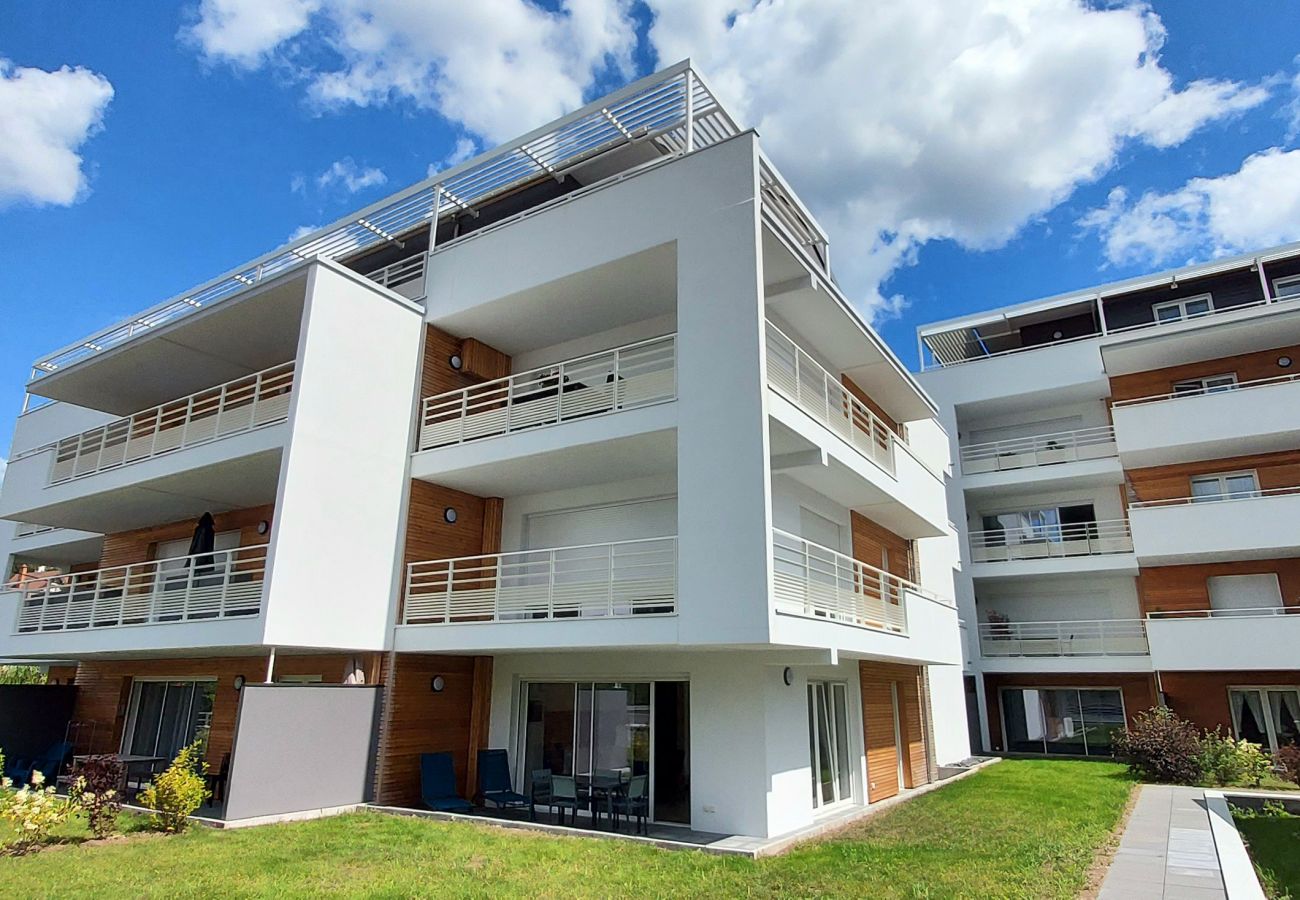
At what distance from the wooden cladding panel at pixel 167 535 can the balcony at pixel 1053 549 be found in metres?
20.1

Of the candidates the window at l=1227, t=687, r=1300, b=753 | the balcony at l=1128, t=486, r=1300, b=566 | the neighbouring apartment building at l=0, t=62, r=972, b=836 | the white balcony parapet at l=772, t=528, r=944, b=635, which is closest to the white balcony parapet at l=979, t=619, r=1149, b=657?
the balcony at l=1128, t=486, r=1300, b=566

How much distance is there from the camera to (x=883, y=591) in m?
14.2

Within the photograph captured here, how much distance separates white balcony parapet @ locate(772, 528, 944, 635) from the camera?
1122 centimetres

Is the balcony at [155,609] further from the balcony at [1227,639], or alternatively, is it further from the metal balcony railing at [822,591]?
the balcony at [1227,639]

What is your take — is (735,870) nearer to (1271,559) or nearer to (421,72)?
(421,72)

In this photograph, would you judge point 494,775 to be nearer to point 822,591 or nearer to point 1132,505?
point 822,591

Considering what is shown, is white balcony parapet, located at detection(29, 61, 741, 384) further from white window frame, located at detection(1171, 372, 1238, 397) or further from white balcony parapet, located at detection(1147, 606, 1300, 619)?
white balcony parapet, located at detection(1147, 606, 1300, 619)

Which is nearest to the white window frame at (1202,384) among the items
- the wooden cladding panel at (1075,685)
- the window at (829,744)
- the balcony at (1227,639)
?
the balcony at (1227,639)

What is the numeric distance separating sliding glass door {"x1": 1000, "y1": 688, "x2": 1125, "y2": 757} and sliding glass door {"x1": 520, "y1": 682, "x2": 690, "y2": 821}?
1633cm

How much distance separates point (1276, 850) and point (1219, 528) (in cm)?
1207

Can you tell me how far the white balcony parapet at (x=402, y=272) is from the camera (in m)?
15.9

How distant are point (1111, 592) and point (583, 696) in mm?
17850

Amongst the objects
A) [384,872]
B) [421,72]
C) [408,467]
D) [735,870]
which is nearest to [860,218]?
[421,72]

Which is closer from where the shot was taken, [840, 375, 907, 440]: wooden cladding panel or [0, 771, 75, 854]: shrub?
[0, 771, 75, 854]: shrub
